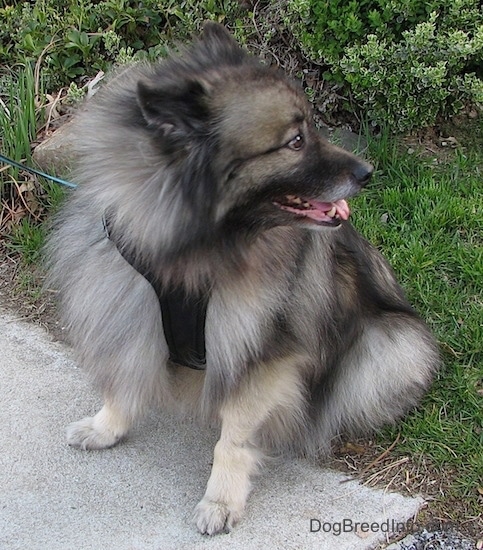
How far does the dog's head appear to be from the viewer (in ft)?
6.43

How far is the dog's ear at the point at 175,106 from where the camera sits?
187cm

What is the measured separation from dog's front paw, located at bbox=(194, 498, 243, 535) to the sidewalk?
0.03 metres

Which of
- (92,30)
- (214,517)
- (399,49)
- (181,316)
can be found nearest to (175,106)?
(181,316)

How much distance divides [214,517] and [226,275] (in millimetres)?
873

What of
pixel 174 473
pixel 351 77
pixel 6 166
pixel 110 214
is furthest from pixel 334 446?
pixel 6 166

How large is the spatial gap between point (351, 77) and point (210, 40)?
76.8 inches

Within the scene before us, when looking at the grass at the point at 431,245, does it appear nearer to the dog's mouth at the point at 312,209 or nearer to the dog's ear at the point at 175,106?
the dog's mouth at the point at 312,209

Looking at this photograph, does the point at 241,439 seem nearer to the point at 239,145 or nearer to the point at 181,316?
the point at 181,316

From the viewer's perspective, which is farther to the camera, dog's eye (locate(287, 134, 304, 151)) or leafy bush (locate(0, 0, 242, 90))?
leafy bush (locate(0, 0, 242, 90))

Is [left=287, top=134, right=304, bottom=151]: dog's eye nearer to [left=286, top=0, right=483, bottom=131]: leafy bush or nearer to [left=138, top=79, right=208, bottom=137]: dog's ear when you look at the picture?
[left=138, top=79, right=208, bottom=137]: dog's ear

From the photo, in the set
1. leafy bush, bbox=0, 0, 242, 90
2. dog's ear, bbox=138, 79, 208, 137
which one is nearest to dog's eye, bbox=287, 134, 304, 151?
dog's ear, bbox=138, 79, 208, 137

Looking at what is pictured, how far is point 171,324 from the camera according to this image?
234cm

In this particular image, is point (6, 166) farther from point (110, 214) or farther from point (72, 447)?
point (110, 214)

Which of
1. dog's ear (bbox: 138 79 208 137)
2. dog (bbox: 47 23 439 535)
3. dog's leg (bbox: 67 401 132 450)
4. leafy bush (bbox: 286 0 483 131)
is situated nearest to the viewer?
dog's ear (bbox: 138 79 208 137)
